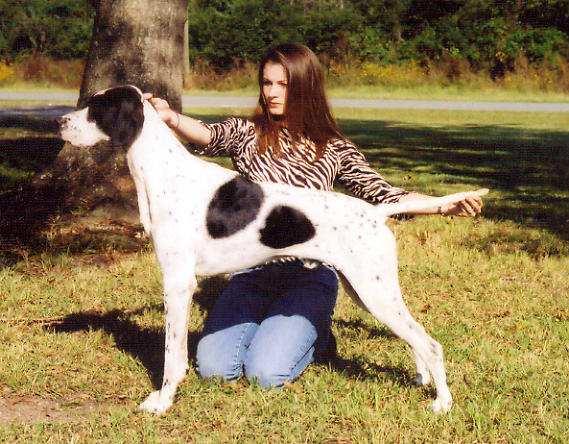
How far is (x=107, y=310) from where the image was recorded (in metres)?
5.05

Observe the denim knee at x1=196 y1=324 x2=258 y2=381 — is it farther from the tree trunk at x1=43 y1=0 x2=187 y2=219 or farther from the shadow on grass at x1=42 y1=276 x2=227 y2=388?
the tree trunk at x1=43 y1=0 x2=187 y2=219

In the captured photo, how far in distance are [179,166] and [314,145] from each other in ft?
3.42

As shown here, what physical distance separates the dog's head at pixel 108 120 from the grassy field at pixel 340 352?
1.36m

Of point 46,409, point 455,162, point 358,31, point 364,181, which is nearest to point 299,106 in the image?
point 364,181

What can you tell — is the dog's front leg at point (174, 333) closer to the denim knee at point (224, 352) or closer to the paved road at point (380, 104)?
the denim knee at point (224, 352)

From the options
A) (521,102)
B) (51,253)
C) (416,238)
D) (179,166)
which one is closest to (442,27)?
(521,102)

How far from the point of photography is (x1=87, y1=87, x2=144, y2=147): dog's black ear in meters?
3.27

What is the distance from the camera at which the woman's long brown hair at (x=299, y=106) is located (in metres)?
3.98

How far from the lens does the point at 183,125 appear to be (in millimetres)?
3936

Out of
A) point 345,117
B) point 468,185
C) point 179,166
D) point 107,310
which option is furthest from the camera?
point 345,117

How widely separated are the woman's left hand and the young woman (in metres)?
0.18

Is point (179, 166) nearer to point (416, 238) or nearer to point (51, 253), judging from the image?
point (51, 253)

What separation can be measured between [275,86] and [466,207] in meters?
1.24

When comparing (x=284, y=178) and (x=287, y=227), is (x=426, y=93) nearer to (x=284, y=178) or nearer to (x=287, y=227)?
(x=284, y=178)
